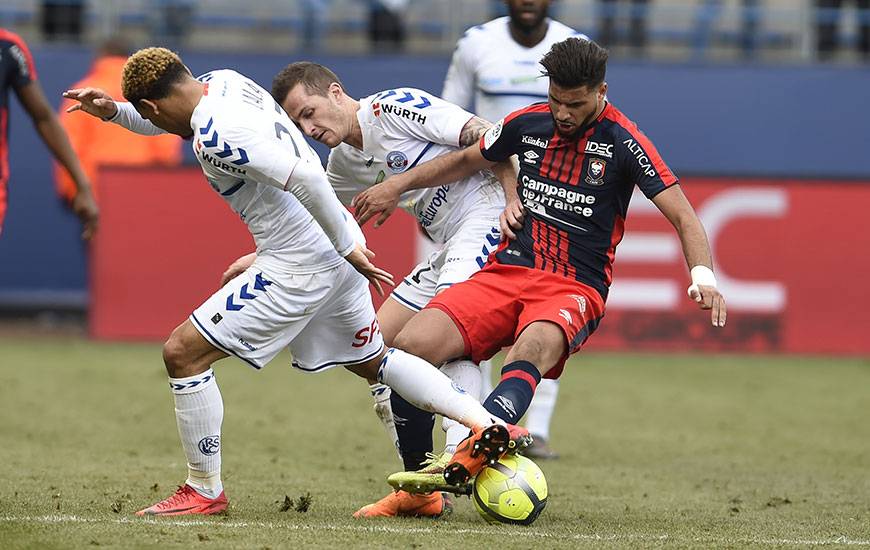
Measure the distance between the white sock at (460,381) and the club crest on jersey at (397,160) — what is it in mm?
960

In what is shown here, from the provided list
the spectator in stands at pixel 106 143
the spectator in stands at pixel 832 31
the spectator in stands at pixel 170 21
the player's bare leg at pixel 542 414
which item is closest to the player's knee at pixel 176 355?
the player's bare leg at pixel 542 414

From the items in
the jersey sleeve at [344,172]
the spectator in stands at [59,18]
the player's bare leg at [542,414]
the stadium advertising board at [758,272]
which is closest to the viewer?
the jersey sleeve at [344,172]

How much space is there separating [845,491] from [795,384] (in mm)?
4889

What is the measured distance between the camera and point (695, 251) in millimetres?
5594

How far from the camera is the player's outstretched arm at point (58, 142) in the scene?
23.9ft

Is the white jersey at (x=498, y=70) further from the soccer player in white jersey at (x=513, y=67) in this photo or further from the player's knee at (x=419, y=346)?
the player's knee at (x=419, y=346)

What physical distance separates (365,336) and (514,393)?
81 centimetres

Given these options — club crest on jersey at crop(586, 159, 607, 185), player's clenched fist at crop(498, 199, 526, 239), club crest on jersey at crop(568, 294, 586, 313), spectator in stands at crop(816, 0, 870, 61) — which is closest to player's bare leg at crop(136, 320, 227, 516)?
player's clenched fist at crop(498, 199, 526, 239)

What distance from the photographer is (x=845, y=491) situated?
7086 mm

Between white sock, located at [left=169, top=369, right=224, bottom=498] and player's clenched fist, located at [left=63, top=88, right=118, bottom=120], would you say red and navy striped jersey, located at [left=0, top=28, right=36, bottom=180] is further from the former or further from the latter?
white sock, located at [left=169, top=369, right=224, bottom=498]

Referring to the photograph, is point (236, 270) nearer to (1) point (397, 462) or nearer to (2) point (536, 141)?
(2) point (536, 141)

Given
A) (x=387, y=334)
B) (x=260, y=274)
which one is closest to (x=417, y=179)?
(x=387, y=334)

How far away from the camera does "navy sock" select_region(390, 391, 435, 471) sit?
6043 millimetres

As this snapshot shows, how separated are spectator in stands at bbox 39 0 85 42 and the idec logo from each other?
466 inches
